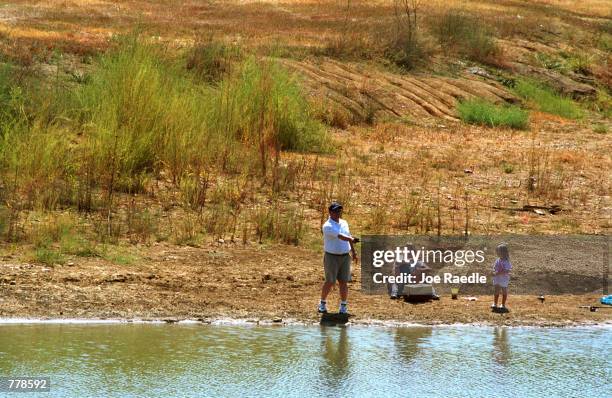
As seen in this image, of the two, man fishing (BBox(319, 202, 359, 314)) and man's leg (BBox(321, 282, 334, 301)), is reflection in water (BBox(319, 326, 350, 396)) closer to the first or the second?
man's leg (BBox(321, 282, 334, 301))

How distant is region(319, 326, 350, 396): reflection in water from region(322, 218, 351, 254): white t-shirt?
0.81 metres

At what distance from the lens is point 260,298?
43.1ft

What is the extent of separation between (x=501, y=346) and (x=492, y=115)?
20.2 metres

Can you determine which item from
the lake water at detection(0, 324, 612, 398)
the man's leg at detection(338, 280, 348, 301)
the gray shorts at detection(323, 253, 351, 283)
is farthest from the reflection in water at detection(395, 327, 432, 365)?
the gray shorts at detection(323, 253, 351, 283)

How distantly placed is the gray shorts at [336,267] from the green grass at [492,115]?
62.0 ft

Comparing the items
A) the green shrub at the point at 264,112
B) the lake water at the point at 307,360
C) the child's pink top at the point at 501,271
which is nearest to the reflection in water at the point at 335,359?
the lake water at the point at 307,360

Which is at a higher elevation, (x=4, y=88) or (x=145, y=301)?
(x=4, y=88)

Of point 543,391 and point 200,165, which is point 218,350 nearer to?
point 543,391

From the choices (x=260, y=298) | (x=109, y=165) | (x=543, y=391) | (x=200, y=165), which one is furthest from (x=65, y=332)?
(x=200, y=165)

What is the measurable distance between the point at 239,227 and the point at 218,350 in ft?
17.5

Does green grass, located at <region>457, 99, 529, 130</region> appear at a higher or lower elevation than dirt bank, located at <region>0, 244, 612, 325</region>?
higher

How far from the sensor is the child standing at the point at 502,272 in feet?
41.1

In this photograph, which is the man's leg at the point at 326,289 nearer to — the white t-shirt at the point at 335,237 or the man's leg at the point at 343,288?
the man's leg at the point at 343,288

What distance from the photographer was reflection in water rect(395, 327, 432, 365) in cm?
1103
